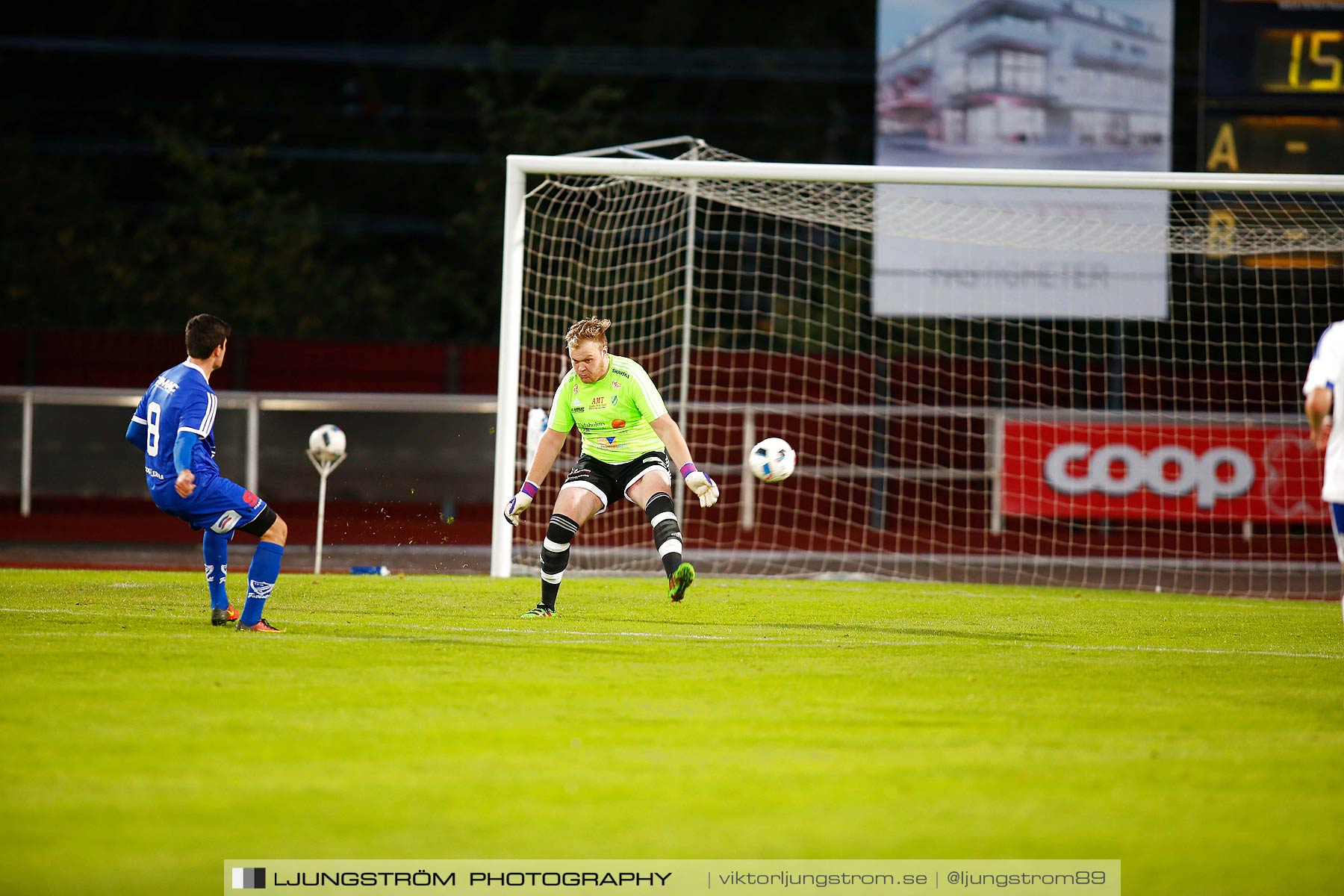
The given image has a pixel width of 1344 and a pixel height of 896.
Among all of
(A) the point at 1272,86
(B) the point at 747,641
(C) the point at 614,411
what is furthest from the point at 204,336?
(A) the point at 1272,86

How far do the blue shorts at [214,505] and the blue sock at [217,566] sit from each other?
0.55 feet

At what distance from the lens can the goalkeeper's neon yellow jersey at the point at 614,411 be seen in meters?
8.30

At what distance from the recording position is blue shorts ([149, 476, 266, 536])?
7.21m

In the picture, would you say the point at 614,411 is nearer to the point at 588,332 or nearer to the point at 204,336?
the point at 588,332

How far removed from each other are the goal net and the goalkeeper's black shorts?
273 centimetres

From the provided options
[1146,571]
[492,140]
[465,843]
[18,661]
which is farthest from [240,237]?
[465,843]

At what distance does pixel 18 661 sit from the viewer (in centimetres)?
629

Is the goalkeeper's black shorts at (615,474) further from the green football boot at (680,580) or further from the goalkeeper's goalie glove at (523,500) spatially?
the green football boot at (680,580)

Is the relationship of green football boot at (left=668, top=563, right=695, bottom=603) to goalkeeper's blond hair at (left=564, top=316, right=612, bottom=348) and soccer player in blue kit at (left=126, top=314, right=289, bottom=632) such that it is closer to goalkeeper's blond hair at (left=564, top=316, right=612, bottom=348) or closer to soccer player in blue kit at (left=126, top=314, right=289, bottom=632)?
goalkeeper's blond hair at (left=564, top=316, right=612, bottom=348)

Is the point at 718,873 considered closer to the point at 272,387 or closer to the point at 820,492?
the point at 820,492

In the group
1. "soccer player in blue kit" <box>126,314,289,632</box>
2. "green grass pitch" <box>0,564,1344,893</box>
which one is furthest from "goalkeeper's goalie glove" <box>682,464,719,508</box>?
"soccer player in blue kit" <box>126,314,289,632</box>

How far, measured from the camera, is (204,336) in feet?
23.7

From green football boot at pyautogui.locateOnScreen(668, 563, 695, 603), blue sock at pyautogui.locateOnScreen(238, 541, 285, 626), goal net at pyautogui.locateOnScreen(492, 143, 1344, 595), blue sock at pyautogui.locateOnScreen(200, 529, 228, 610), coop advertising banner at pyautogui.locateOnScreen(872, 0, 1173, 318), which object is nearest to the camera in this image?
blue sock at pyautogui.locateOnScreen(238, 541, 285, 626)

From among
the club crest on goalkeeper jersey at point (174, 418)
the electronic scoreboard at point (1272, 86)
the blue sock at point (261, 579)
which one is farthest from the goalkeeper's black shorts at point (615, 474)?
the electronic scoreboard at point (1272, 86)
